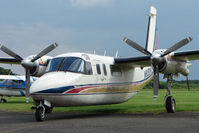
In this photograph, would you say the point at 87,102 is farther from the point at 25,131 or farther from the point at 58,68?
the point at 25,131

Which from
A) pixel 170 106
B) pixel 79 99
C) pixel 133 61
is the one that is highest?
pixel 133 61

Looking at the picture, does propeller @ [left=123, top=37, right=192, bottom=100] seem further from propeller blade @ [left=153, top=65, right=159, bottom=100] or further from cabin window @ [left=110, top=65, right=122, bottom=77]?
cabin window @ [left=110, top=65, right=122, bottom=77]

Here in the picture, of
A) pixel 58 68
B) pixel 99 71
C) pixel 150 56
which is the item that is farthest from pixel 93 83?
pixel 150 56

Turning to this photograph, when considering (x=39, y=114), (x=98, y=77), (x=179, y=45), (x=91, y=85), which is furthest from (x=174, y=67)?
(x=39, y=114)

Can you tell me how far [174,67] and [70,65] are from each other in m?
5.78

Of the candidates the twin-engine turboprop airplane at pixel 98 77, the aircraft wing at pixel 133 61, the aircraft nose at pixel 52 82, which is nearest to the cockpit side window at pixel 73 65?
the twin-engine turboprop airplane at pixel 98 77

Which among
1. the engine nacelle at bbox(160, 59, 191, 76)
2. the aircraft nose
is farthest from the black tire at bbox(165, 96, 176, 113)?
the aircraft nose

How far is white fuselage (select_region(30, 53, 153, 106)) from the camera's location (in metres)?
12.1

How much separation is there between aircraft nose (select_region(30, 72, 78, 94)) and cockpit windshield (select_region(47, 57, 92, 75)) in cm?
43

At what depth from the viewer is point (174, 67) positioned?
15.7m

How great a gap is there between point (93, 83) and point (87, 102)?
0.99m

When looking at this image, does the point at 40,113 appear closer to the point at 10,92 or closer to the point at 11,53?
the point at 11,53

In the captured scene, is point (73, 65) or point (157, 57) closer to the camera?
point (73, 65)

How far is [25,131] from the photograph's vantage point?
Answer: 29.4 feet
